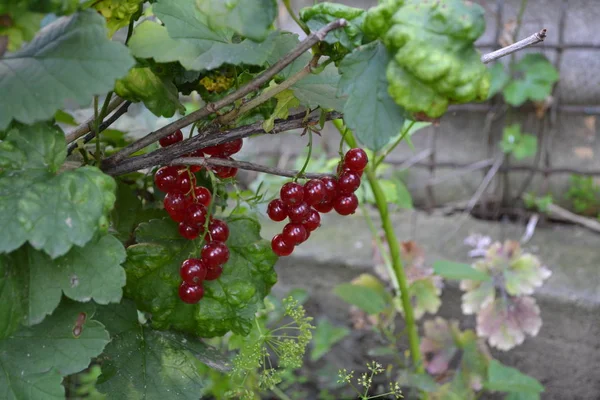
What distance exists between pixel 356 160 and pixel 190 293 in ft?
0.71

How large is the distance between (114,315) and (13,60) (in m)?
0.32

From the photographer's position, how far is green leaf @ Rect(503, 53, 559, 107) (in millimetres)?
1658

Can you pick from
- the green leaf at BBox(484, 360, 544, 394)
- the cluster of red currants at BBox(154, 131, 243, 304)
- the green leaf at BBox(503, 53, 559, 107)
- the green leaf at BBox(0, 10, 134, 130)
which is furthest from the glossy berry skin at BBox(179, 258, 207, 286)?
the green leaf at BBox(503, 53, 559, 107)

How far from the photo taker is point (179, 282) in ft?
2.18

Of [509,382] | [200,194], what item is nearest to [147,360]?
[200,194]

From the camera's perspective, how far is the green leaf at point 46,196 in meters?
0.46

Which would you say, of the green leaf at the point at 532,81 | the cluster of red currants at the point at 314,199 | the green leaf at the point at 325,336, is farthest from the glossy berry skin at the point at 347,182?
the green leaf at the point at 532,81

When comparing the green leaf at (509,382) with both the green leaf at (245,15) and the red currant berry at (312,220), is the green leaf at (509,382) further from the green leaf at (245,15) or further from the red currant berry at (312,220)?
the green leaf at (245,15)

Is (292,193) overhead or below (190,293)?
overhead

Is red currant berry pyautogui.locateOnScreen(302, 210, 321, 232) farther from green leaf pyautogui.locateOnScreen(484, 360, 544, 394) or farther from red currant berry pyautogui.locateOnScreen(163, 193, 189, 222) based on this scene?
green leaf pyautogui.locateOnScreen(484, 360, 544, 394)

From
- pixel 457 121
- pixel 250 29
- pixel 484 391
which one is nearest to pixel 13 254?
pixel 250 29

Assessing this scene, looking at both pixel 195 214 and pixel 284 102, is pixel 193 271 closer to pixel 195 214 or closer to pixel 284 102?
pixel 195 214

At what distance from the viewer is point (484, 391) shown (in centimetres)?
151

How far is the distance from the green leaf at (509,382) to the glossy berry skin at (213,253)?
75cm
